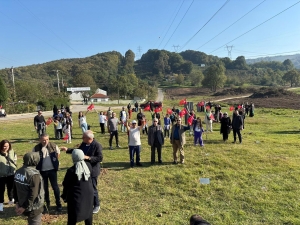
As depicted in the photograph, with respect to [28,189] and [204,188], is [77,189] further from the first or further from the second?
[204,188]

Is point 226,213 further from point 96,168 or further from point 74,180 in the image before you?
point 74,180

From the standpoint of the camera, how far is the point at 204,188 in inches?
288

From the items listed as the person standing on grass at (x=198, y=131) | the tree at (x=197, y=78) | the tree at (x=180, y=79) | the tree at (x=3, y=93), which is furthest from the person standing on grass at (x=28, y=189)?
the tree at (x=180, y=79)

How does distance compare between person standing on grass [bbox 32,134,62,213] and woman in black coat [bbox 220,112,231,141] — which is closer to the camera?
person standing on grass [bbox 32,134,62,213]

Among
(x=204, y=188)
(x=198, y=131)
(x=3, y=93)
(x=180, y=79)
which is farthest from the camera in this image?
(x=180, y=79)

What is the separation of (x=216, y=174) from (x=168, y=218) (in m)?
3.24

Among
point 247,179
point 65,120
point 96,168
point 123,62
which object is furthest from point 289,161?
point 123,62

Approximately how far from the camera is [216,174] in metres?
8.41

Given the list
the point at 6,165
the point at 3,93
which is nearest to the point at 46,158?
the point at 6,165

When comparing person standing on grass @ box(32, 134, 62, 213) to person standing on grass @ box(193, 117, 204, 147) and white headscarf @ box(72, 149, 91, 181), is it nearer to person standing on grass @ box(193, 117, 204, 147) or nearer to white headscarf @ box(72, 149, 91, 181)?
white headscarf @ box(72, 149, 91, 181)

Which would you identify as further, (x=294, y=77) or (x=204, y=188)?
(x=294, y=77)

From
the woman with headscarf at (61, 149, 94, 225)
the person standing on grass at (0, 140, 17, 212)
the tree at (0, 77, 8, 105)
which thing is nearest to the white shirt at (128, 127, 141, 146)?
the person standing on grass at (0, 140, 17, 212)

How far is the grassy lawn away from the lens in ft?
19.0

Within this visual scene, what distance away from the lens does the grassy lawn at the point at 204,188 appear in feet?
19.0
